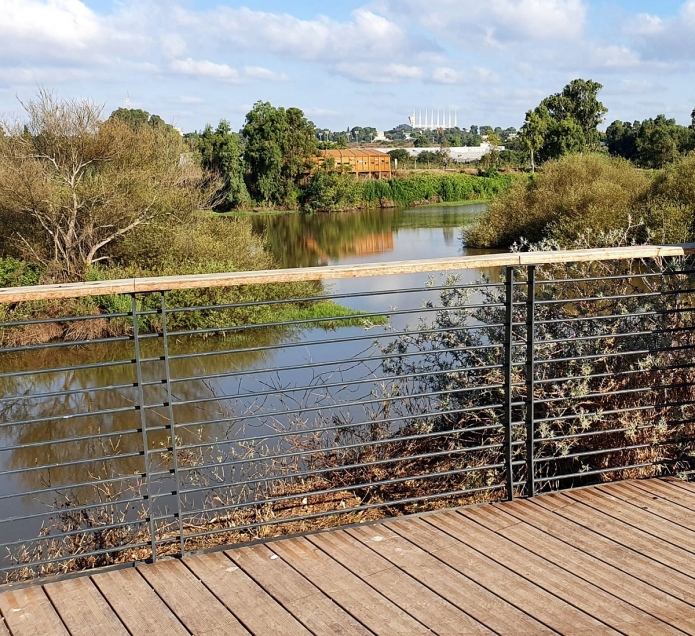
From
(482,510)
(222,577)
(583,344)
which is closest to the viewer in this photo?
(222,577)

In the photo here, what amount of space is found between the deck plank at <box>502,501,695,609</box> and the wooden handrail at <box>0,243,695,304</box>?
102 cm

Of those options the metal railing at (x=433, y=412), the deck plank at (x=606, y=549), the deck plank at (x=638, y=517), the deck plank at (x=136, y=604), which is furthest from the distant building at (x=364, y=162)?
the deck plank at (x=136, y=604)

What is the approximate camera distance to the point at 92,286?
2402 mm

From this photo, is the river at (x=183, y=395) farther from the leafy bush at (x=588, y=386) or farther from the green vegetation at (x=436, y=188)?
the green vegetation at (x=436, y=188)

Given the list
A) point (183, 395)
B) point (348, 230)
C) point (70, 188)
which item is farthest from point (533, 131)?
point (183, 395)

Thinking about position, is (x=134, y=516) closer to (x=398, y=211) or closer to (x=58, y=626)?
(x=58, y=626)

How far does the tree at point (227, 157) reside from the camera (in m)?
43.4

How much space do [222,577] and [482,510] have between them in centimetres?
111

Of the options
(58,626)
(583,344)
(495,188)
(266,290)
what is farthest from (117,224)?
(495,188)

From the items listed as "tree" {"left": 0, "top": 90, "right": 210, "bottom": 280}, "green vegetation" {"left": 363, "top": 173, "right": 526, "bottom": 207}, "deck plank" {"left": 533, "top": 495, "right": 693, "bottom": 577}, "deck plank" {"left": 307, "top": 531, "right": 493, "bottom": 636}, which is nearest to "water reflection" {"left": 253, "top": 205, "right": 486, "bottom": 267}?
"green vegetation" {"left": 363, "top": 173, "right": 526, "bottom": 207}

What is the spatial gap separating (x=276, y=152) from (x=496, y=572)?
44578 millimetres

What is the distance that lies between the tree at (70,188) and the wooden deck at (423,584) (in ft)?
46.6

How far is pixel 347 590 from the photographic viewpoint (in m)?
2.46

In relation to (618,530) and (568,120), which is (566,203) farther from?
(568,120)
